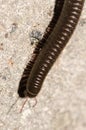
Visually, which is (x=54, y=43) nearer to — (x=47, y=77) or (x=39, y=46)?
(x=39, y=46)

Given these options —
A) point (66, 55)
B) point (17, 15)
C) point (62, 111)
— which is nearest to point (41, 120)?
point (62, 111)

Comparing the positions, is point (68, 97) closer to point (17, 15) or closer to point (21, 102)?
point (21, 102)

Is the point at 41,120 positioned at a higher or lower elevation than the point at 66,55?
lower

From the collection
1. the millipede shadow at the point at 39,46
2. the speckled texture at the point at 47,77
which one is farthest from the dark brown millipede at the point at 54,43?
the speckled texture at the point at 47,77

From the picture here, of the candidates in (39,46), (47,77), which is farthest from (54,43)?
(47,77)

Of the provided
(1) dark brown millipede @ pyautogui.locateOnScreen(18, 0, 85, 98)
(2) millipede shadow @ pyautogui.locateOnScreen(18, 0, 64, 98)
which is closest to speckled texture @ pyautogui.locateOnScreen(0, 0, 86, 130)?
(2) millipede shadow @ pyautogui.locateOnScreen(18, 0, 64, 98)
